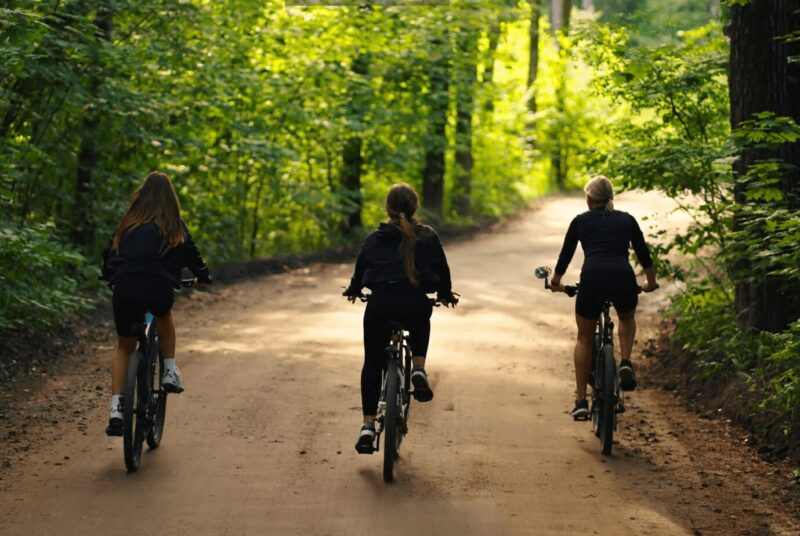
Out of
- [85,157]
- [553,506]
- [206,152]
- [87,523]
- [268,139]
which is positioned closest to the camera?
[87,523]

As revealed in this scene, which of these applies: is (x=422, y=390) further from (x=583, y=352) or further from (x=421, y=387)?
(x=583, y=352)

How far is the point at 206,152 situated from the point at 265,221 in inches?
199

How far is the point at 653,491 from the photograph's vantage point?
8.07 metres

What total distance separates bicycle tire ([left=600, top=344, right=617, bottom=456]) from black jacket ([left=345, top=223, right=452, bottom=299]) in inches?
61.3

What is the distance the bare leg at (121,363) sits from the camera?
8227mm

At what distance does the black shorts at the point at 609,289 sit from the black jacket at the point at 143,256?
3008 mm

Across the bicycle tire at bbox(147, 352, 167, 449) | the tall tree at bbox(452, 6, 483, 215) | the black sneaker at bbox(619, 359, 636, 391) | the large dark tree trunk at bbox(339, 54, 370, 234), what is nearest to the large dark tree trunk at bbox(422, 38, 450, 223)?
the tall tree at bbox(452, 6, 483, 215)

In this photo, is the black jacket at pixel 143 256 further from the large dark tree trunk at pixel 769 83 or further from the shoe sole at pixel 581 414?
the large dark tree trunk at pixel 769 83

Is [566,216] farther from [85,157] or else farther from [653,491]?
[653,491]

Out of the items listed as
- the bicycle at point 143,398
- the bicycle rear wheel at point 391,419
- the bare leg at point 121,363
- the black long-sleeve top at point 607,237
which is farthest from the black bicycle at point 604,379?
the bare leg at point 121,363

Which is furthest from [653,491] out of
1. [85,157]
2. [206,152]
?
[206,152]

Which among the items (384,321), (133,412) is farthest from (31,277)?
(384,321)

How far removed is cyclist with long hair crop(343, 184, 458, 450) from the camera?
8133 mm

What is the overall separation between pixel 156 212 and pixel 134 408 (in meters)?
1.33
